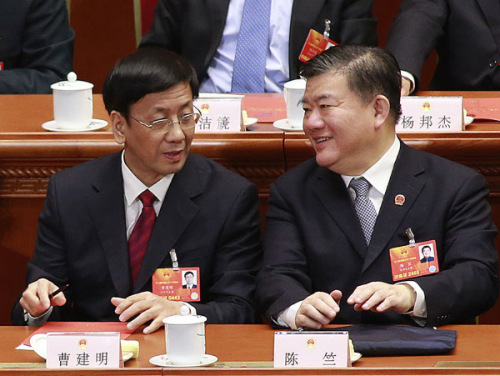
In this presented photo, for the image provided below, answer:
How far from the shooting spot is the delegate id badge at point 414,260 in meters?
2.04

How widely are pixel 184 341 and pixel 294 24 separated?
70.0 inches

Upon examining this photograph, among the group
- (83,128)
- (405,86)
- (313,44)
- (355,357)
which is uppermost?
(313,44)

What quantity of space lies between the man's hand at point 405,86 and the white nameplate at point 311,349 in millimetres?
1331

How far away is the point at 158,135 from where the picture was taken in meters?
2.17

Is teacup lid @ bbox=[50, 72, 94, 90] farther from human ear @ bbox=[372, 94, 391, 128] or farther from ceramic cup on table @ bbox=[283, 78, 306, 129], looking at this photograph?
human ear @ bbox=[372, 94, 391, 128]

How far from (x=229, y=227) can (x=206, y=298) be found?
16 cm

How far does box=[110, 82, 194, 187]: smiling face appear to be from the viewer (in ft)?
7.07

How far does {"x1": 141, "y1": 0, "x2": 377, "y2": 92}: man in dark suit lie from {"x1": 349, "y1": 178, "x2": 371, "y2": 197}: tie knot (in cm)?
112

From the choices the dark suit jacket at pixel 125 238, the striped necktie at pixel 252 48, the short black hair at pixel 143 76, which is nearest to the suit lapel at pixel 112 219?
the dark suit jacket at pixel 125 238

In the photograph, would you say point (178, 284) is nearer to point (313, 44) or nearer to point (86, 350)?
point (86, 350)

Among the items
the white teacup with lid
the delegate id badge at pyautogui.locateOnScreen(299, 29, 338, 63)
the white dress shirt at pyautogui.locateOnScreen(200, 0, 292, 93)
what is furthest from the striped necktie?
the white teacup with lid

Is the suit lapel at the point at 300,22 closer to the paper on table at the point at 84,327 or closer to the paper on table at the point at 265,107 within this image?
the paper on table at the point at 265,107

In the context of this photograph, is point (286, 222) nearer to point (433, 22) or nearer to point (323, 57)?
point (323, 57)

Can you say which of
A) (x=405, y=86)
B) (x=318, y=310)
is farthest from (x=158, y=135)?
(x=405, y=86)
